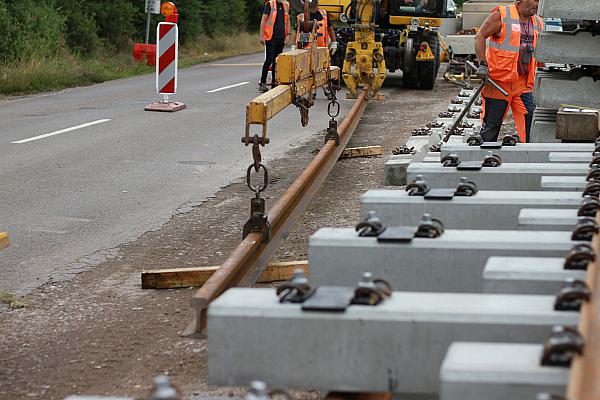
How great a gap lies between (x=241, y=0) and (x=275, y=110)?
43026 millimetres

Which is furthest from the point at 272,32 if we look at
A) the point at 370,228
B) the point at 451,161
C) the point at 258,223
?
the point at 370,228

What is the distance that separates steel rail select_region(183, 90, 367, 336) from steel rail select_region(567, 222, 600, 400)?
2.18 meters

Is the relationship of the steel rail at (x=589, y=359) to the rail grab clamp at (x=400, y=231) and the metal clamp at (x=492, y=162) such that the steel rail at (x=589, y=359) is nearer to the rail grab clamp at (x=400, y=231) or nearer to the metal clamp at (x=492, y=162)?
the rail grab clamp at (x=400, y=231)

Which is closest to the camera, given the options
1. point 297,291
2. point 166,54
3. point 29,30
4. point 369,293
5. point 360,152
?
point 369,293

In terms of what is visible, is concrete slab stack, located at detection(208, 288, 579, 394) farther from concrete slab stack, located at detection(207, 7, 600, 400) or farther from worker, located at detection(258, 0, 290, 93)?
worker, located at detection(258, 0, 290, 93)

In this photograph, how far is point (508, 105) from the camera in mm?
9555

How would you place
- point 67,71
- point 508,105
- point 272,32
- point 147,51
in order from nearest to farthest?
point 508,105 < point 272,32 < point 147,51 < point 67,71

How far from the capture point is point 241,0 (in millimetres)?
49656

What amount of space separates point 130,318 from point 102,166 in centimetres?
572

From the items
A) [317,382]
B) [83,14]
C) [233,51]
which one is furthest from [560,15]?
[233,51]

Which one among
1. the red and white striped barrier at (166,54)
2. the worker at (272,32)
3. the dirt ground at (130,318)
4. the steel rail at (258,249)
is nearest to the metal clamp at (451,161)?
the steel rail at (258,249)

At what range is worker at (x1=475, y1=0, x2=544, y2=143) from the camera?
934cm

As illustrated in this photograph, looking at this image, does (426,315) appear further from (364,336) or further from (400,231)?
(400,231)

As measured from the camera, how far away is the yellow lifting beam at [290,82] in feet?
21.9
